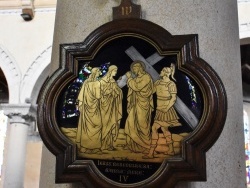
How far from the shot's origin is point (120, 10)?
4.75 ft

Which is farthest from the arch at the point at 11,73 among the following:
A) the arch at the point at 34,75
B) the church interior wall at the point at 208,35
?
the church interior wall at the point at 208,35

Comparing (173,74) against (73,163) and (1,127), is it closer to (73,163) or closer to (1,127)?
(73,163)

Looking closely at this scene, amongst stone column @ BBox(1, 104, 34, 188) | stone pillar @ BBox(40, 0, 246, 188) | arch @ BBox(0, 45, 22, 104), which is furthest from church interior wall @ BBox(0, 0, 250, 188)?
arch @ BBox(0, 45, 22, 104)

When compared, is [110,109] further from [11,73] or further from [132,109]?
[11,73]

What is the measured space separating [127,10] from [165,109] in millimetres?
425

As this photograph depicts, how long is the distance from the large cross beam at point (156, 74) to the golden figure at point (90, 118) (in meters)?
0.12

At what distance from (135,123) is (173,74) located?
0.72 ft

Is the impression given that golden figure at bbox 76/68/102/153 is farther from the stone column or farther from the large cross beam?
the stone column

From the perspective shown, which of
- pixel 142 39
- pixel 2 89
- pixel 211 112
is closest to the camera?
pixel 211 112

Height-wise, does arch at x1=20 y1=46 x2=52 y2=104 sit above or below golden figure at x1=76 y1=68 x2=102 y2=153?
above

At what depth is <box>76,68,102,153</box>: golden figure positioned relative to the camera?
4.28ft

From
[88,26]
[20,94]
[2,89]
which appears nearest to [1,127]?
[2,89]

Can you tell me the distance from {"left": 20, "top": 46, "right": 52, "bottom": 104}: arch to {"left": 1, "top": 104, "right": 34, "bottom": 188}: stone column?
0.21 meters

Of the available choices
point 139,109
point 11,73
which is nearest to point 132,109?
point 139,109
